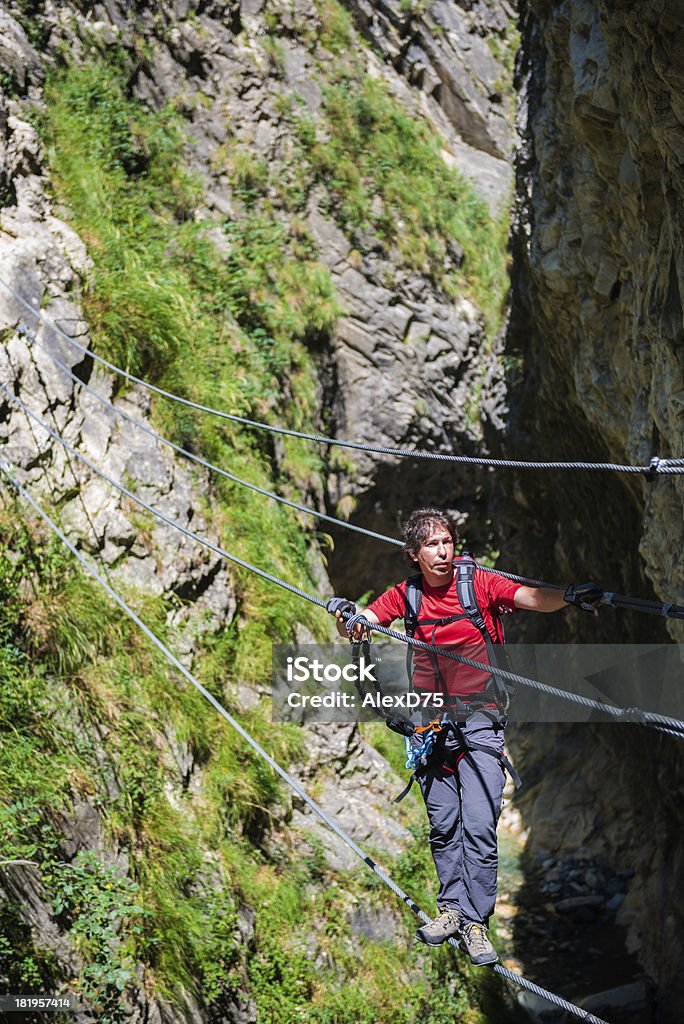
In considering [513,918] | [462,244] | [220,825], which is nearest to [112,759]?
[220,825]

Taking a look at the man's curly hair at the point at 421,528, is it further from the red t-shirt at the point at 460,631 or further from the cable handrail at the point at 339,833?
the cable handrail at the point at 339,833

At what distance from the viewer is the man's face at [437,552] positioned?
13.0 ft

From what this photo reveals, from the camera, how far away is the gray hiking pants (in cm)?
378

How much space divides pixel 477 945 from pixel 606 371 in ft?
15.0

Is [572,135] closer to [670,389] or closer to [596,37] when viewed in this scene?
[596,37]

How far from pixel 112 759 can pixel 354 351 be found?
6653 millimetres

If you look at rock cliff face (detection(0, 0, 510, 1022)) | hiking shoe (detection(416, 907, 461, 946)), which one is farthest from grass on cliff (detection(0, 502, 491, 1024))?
hiking shoe (detection(416, 907, 461, 946))

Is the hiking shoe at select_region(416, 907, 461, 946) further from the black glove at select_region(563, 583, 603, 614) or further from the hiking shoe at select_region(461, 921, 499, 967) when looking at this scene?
the black glove at select_region(563, 583, 603, 614)

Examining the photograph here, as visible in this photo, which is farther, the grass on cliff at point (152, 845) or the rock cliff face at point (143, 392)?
the rock cliff face at point (143, 392)

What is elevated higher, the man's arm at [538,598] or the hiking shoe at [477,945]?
the man's arm at [538,598]

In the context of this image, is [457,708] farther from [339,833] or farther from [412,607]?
[339,833]

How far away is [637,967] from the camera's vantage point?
27.5 feet

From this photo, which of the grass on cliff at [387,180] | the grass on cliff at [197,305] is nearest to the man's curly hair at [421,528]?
the grass on cliff at [197,305]

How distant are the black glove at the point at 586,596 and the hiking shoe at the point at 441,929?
1.44m
